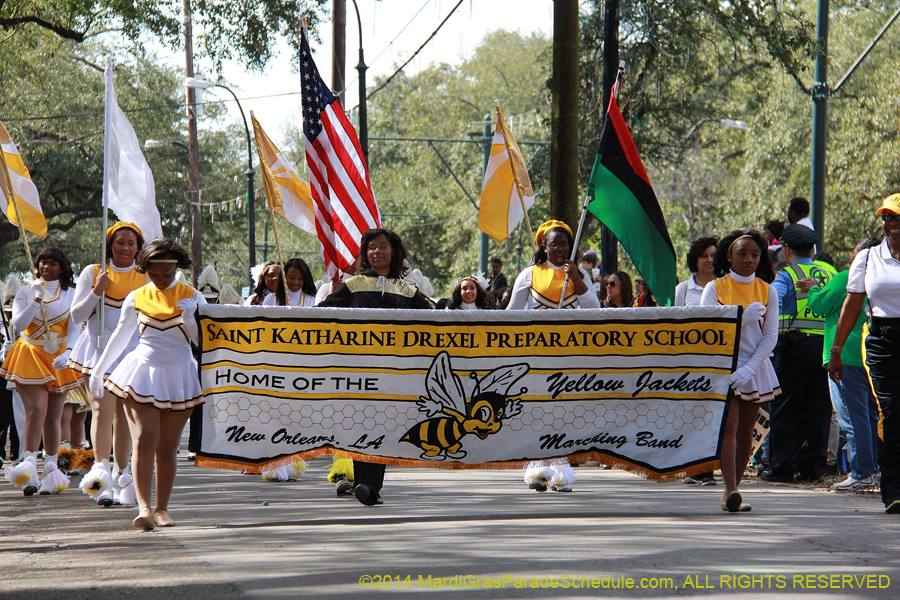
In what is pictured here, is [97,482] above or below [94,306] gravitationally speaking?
below

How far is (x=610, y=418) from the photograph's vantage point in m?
7.34

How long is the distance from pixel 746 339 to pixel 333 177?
459 cm

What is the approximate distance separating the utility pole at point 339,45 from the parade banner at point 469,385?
36.3 feet

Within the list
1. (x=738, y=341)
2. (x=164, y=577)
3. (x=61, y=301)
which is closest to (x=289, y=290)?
(x=61, y=301)

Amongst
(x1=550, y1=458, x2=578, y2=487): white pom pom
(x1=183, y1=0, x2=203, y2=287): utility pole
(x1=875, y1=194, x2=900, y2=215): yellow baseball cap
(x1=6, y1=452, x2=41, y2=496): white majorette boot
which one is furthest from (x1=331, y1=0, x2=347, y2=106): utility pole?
(x1=183, y1=0, x2=203, y2=287): utility pole

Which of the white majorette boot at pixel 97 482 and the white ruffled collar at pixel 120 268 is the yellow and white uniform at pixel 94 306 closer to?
the white ruffled collar at pixel 120 268

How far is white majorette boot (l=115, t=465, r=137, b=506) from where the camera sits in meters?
7.77

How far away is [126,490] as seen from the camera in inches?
306

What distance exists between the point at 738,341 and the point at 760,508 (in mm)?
1202

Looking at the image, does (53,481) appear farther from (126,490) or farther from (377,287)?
(377,287)

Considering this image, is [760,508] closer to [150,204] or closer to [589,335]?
[589,335]

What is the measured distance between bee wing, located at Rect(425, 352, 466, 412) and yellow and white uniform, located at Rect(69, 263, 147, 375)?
8.38ft

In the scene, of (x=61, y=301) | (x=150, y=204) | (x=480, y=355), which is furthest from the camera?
(x=61, y=301)

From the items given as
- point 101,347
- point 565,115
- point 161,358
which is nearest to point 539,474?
point 161,358
